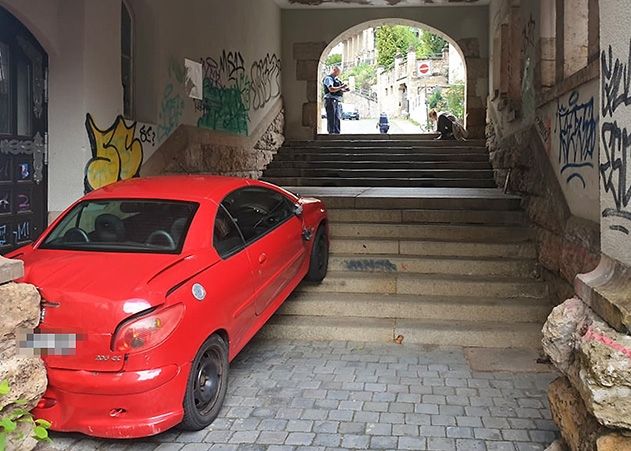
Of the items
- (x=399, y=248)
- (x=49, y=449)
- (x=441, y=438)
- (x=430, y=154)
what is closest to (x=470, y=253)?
(x=399, y=248)

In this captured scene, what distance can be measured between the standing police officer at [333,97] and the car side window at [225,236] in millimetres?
13013

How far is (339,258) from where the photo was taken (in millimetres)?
6984

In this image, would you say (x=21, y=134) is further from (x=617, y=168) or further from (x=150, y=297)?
(x=617, y=168)

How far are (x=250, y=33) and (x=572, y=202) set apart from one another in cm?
773

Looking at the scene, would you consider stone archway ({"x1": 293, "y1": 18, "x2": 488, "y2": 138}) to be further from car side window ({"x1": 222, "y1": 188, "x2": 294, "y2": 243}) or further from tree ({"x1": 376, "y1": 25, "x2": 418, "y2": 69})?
tree ({"x1": 376, "y1": 25, "x2": 418, "y2": 69})

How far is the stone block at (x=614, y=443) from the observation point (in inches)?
104

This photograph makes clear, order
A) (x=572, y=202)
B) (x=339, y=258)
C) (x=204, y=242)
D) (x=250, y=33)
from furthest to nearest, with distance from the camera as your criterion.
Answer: (x=250, y=33), (x=339, y=258), (x=572, y=202), (x=204, y=242)

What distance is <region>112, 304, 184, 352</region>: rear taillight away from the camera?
10.6ft

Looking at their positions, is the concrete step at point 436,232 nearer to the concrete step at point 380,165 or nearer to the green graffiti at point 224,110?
the green graffiti at point 224,110

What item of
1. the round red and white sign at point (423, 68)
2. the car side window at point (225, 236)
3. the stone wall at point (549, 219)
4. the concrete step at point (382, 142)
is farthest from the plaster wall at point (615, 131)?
the round red and white sign at point (423, 68)

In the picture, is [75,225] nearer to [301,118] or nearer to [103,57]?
[103,57]

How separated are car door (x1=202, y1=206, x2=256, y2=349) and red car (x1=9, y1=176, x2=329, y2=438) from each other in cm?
1

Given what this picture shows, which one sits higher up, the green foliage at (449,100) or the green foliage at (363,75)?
the green foliage at (363,75)

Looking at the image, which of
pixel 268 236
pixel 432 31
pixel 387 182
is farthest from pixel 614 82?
pixel 432 31
